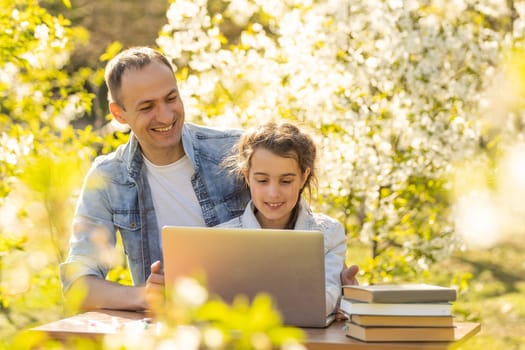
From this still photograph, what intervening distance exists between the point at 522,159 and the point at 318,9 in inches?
133

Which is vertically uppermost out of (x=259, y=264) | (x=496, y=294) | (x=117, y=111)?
(x=117, y=111)

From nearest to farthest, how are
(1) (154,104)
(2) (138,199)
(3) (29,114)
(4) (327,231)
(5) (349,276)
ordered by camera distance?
(5) (349,276)
(4) (327,231)
(1) (154,104)
(2) (138,199)
(3) (29,114)

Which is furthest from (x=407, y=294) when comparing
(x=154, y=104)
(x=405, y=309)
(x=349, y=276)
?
(x=154, y=104)

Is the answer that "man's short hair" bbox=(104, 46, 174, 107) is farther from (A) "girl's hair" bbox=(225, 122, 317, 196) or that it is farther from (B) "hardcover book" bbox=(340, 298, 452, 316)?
(B) "hardcover book" bbox=(340, 298, 452, 316)

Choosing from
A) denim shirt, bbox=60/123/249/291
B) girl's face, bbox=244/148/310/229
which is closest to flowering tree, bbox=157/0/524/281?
denim shirt, bbox=60/123/249/291

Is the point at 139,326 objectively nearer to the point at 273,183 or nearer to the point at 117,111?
the point at 273,183

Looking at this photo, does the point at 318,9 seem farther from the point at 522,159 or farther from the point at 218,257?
the point at 522,159

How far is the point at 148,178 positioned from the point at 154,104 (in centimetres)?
32

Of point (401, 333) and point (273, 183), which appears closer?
point (401, 333)

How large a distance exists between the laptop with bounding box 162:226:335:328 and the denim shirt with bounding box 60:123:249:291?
2.89 ft

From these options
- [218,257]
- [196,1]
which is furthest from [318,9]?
[218,257]

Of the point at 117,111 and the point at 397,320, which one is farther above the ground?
the point at 117,111

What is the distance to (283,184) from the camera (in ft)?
9.19

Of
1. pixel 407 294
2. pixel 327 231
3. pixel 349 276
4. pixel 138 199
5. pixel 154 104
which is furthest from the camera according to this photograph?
pixel 138 199
